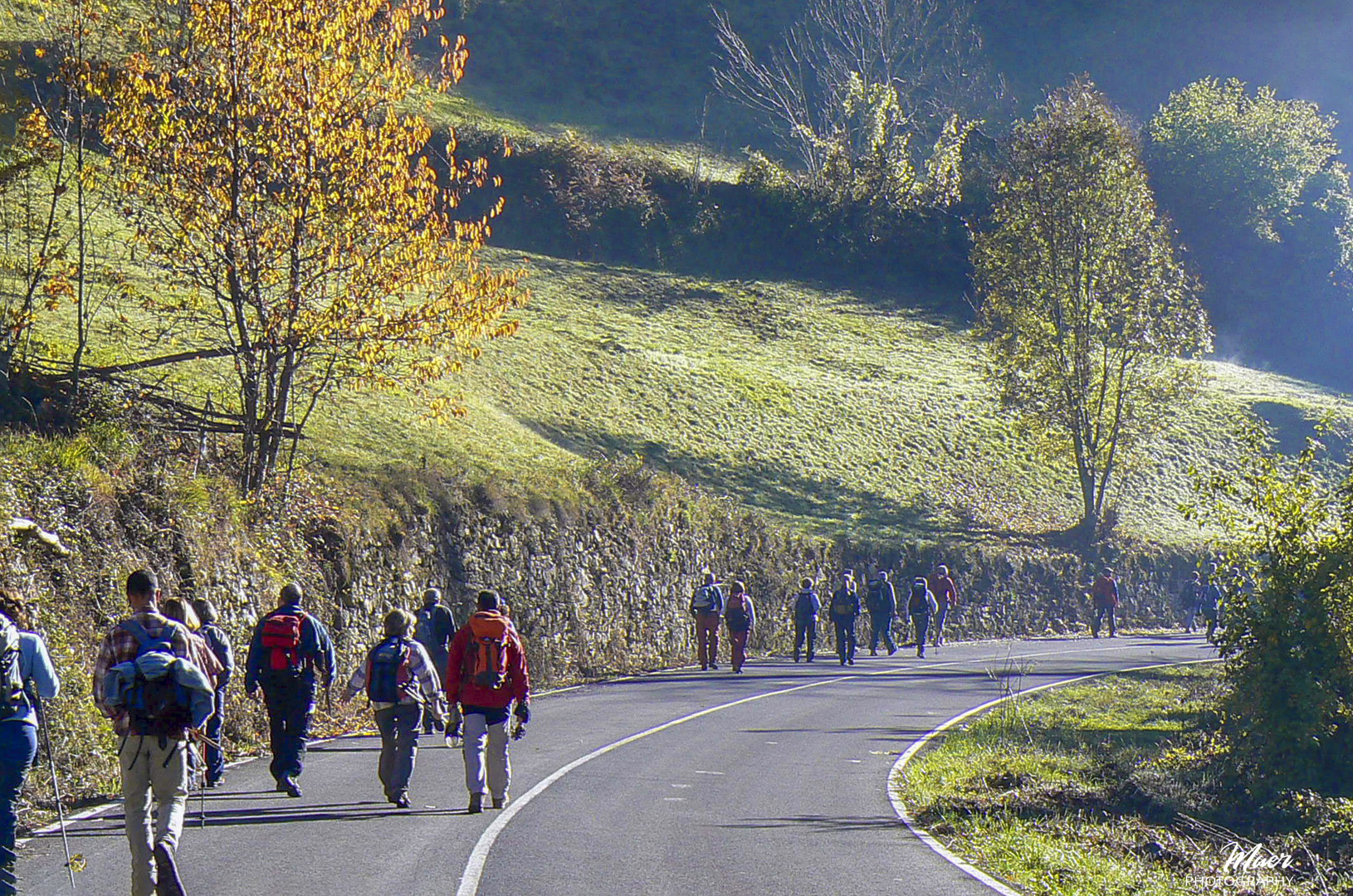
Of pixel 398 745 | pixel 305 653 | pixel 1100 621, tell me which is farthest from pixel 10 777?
pixel 1100 621

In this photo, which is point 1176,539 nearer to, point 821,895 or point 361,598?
point 361,598

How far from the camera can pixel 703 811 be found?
11625mm

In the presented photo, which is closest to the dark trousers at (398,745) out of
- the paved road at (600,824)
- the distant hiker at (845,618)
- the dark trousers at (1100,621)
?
the paved road at (600,824)

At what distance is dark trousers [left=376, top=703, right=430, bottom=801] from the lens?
11320 mm

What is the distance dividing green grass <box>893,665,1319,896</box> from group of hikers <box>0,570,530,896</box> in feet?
13.0

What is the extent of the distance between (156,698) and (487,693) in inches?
155

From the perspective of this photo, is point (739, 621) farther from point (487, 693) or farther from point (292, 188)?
point (487, 693)

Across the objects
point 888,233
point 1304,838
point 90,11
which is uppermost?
point 888,233

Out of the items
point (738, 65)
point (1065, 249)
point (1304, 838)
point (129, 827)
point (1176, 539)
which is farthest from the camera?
point (738, 65)

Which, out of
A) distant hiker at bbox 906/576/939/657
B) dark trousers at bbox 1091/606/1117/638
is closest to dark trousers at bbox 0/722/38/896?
distant hiker at bbox 906/576/939/657

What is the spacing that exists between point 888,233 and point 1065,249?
25885 millimetres

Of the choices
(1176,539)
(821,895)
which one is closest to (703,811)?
(821,895)

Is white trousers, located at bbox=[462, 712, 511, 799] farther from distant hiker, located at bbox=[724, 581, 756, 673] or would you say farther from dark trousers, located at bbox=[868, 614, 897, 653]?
dark trousers, located at bbox=[868, 614, 897, 653]

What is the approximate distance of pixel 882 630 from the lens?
100 feet
